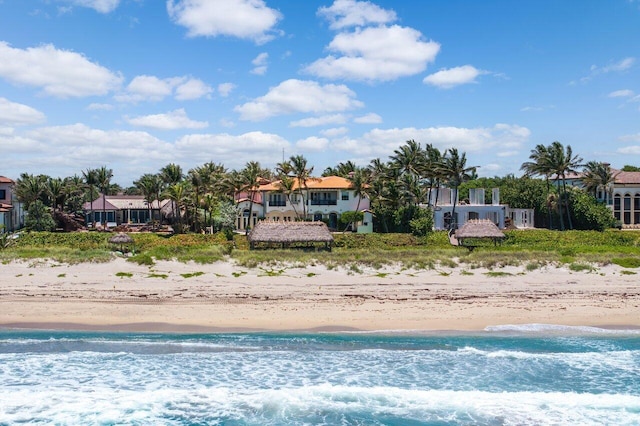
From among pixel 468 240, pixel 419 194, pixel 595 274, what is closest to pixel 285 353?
pixel 595 274

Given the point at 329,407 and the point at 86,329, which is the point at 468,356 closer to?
the point at 329,407

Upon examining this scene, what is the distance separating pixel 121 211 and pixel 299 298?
51304mm

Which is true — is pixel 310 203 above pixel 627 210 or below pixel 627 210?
above

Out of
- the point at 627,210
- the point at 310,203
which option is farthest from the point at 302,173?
the point at 627,210

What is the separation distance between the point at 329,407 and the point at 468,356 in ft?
19.9

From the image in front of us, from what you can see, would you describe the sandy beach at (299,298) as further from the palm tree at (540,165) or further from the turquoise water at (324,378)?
the palm tree at (540,165)

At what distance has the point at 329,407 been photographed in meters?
15.5

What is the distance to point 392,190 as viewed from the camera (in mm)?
53344

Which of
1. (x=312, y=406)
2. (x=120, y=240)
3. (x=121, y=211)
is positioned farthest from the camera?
(x=121, y=211)

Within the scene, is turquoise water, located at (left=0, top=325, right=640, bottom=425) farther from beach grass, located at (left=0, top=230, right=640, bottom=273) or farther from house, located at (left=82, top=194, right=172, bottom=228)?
house, located at (left=82, top=194, right=172, bottom=228)

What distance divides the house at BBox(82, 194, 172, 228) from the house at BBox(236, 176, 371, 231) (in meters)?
15.5

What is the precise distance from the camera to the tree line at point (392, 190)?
53.7 m

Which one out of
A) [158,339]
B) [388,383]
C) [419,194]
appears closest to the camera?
[388,383]

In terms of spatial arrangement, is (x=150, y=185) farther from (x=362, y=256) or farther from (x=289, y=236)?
(x=362, y=256)
